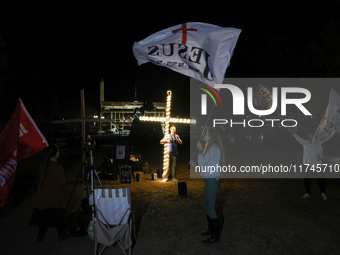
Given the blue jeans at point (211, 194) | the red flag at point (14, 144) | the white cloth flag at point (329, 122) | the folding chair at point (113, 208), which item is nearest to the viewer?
the folding chair at point (113, 208)

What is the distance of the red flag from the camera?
4684 mm

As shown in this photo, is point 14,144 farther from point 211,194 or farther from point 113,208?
point 211,194

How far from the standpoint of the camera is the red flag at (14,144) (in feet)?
15.4

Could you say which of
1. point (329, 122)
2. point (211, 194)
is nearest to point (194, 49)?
point (211, 194)

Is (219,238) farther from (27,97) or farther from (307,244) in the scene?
(27,97)

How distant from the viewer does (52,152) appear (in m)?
4.85

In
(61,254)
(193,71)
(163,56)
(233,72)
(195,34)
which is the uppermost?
(233,72)

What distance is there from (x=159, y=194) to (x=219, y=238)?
12.2 ft

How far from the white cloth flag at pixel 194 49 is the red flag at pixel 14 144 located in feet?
11.8

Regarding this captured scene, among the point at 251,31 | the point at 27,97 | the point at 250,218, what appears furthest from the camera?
the point at 27,97

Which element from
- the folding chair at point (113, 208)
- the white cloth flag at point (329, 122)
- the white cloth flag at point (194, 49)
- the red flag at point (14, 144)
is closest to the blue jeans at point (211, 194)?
the folding chair at point (113, 208)

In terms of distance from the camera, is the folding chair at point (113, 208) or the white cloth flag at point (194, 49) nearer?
the folding chair at point (113, 208)

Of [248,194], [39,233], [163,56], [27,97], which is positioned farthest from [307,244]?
[27,97]

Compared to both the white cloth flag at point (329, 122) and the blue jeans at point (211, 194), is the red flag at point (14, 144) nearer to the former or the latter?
the blue jeans at point (211, 194)
